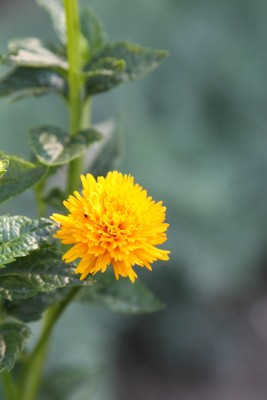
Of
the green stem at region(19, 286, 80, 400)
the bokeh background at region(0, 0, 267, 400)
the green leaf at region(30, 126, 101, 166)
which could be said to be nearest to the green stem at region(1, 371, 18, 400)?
the green stem at region(19, 286, 80, 400)

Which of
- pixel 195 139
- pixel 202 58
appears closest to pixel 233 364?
pixel 195 139

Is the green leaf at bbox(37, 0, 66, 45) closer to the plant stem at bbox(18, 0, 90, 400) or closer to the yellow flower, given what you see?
the plant stem at bbox(18, 0, 90, 400)

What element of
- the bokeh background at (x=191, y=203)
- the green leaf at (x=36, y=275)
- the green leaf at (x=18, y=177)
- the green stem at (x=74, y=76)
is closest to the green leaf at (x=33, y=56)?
the green stem at (x=74, y=76)

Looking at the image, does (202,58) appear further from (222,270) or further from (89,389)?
(89,389)

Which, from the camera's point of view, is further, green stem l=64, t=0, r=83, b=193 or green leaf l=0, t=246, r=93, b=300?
green stem l=64, t=0, r=83, b=193

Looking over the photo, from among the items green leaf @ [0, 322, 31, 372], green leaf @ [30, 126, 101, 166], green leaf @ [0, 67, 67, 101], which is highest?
green leaf @ [0, 67, 67, 101]

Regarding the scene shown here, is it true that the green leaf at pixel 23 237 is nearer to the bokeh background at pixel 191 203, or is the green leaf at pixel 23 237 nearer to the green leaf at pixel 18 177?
the green leaf at pixel 18 177
